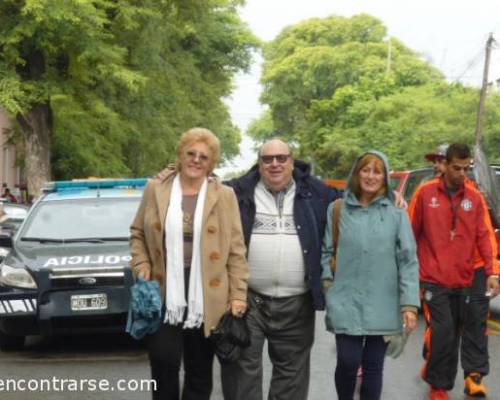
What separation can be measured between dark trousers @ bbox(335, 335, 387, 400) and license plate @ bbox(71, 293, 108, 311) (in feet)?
12.0

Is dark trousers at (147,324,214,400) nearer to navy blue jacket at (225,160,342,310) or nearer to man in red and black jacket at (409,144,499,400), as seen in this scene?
navy blue jacket at (225,160,342,310)

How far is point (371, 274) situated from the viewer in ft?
18.4

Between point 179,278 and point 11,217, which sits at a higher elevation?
point 179,278

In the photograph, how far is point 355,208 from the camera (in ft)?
18.6

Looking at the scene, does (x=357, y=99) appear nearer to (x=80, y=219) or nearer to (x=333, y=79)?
(x=333, y=79)

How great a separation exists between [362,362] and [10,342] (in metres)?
4.72

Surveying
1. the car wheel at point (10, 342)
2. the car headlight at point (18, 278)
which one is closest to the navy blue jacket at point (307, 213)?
the car headlight at point (18, 278)

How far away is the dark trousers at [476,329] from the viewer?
738 cm

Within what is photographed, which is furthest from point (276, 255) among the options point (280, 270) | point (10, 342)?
point (10, 342)

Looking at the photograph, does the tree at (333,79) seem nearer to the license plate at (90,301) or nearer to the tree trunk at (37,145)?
the tree trunk at (37,145)

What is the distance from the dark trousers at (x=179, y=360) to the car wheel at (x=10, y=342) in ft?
14.0

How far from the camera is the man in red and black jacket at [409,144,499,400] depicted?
711 cm

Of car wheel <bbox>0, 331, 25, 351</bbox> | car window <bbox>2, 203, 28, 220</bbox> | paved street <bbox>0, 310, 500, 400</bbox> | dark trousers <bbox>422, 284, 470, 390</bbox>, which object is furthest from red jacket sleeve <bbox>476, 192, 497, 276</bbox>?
car window <bbox>2, 203, 28, 220</bbox>

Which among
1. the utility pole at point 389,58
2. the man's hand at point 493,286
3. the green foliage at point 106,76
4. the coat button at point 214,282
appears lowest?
the man's hand at point 493,286
